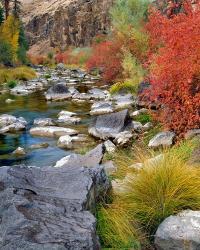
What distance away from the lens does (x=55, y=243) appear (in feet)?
13.2

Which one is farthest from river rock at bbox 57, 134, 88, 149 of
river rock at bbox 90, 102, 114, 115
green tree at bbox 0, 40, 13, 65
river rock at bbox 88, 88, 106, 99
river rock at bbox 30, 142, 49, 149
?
green tree at bbox 0, 40, 13, 65

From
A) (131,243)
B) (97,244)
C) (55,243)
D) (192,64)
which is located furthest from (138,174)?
(192,64)

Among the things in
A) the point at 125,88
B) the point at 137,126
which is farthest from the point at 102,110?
the point at 125,88

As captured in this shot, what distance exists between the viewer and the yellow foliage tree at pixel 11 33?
162 ft

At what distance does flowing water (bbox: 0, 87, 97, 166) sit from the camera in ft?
39.2

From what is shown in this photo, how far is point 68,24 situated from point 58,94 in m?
74.6

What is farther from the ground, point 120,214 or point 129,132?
point 120,214

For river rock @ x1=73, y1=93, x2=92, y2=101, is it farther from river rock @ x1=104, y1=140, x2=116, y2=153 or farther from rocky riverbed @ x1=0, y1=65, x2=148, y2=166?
river rock @ x1=104, y1=140, x2=116, y2=153

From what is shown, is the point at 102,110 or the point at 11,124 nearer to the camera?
the point at 11,124

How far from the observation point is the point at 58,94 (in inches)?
965

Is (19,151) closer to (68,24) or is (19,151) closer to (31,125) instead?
(31,125)

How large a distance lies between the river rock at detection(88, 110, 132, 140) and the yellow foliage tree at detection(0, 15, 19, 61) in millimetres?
36458

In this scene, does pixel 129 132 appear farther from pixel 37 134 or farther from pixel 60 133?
pixel 37 134

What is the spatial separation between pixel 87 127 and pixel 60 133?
140cm
